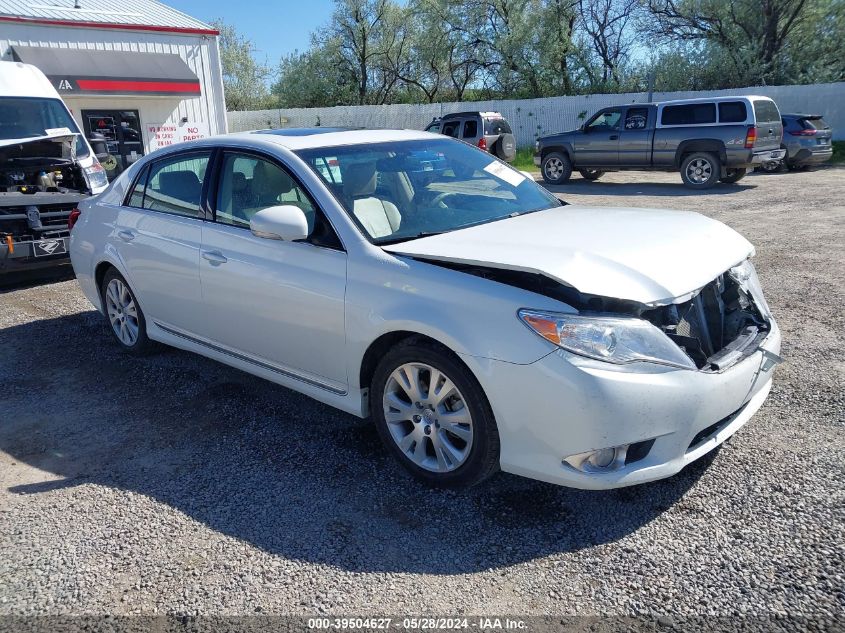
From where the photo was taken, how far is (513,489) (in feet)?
11.3

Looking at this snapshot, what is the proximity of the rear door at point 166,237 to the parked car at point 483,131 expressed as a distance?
1542 cm

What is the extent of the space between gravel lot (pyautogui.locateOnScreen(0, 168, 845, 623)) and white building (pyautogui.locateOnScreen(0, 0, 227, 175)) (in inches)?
567

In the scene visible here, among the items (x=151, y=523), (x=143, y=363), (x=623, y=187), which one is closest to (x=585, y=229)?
(x=151, y=523)

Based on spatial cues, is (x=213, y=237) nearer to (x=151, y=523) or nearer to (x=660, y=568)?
(x=151, y=523)

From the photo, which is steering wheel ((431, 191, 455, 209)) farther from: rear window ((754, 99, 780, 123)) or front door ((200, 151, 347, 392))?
rear window ((754, 99, 780, 123))

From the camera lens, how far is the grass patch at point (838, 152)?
832 inches

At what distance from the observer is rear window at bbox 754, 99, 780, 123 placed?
15.2 meters

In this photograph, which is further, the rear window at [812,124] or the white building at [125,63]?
the white building at [125,63]

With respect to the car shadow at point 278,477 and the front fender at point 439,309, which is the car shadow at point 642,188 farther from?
the front fender at point 439,309

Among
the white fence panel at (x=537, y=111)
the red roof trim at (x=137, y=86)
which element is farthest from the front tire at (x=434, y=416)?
the red roof trim at (x=137, y=86)

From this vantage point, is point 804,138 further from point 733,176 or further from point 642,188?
point 642,188

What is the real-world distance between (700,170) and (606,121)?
2842 mm

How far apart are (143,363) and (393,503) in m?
2.92

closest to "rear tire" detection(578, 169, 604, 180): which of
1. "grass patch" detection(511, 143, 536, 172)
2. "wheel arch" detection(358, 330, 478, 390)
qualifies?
"grass patch" detection(511, 143, 536, 172)
